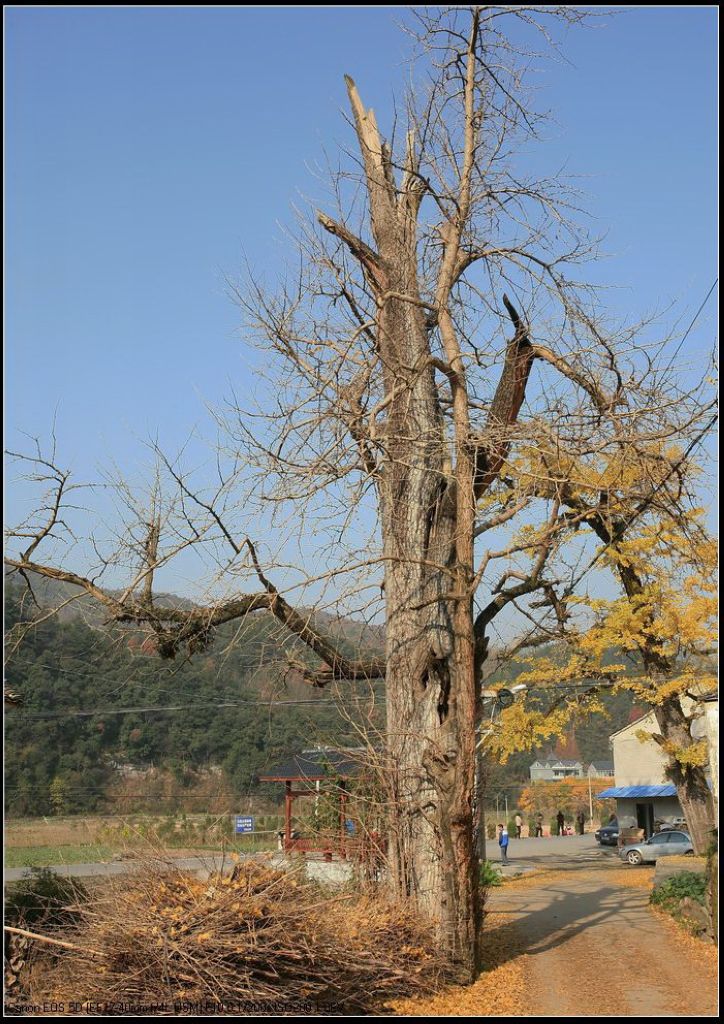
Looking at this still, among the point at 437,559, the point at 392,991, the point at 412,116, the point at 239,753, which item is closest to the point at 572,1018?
the point at 392,991

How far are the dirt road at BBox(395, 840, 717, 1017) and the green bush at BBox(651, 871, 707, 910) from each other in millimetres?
265

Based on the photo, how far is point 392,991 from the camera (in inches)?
362

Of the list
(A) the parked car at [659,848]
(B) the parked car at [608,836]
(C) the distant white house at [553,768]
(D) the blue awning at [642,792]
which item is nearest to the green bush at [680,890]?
(A) the parked car at [659,848]

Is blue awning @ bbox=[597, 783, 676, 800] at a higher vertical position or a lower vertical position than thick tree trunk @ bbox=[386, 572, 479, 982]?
lower

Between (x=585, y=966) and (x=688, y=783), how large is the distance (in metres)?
9.04

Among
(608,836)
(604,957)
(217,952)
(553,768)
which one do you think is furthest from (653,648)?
(553,768)

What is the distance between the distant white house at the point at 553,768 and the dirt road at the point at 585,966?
85249 millimetres

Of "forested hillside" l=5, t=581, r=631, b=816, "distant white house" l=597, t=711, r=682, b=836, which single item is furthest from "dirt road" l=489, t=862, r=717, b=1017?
"distant white house" l=597, t=711, r=682, b=836

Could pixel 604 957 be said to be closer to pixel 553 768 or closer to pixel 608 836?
pixel 608 836

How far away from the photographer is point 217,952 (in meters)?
7.75

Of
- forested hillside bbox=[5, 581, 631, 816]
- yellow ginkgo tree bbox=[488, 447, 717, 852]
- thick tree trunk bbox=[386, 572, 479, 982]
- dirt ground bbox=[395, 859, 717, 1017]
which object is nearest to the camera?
dirt ground bbox=[395, 859, 717, 1017]

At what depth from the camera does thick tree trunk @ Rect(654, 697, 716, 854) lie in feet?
62.8

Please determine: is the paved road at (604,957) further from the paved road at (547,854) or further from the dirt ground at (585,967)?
the paved road at (547,854)

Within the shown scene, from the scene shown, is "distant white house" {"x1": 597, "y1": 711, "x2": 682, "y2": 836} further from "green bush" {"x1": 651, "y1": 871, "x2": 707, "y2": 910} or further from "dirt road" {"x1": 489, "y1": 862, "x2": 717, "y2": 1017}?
"green bush" {"x1": 651, "y1": 871, "x2": 707, "y2": 910}
